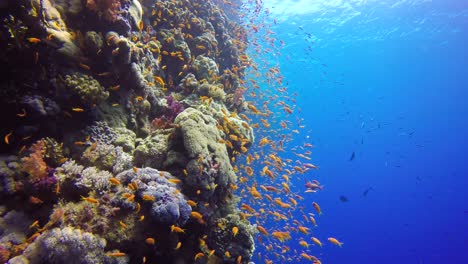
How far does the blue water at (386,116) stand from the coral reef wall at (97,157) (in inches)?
756

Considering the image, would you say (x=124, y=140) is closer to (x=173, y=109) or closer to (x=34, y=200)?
(x=34, y=200)

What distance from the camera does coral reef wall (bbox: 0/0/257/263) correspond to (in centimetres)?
439

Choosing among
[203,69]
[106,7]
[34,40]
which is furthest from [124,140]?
[203,69]

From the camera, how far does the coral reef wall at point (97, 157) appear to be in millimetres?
4387

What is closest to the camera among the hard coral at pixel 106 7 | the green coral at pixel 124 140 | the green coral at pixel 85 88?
the green coral at pixel 85 88

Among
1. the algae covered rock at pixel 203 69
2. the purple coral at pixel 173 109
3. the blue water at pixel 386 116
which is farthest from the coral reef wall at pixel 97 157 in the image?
the blue water at pixel 386 116

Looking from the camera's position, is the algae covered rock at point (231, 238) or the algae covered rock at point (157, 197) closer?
the algae covered rock at point (157, 197)

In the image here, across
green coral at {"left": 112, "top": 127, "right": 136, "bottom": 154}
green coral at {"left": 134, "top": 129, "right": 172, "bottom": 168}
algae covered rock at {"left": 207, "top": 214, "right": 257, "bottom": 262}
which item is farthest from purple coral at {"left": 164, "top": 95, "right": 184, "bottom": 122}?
algae covered rock at {"left": 207, "top": 214, "right": 257, "bottom": 262}

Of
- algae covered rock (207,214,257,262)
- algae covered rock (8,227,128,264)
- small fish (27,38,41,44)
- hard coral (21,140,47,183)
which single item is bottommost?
algae covered rock (8,227,128,264)

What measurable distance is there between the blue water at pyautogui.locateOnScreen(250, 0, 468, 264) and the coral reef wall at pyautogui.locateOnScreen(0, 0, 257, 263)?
19196mm

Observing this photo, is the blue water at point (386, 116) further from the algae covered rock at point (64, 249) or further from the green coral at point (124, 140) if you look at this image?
the algae covered rock at point (64, 249)

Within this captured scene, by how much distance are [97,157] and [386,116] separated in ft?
275

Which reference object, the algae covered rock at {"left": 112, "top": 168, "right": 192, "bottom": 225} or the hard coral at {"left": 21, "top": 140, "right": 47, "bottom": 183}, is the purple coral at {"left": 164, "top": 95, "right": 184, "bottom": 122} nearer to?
the algae covered rock at {"left": 112, "top": 168, "right": 192, "bottom": 225}

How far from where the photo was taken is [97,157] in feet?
17.6
